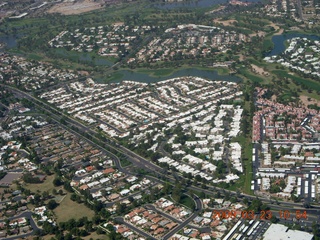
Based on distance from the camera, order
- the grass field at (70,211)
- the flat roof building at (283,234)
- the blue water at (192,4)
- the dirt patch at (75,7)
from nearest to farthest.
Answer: the flat roof building at (283,234)
the grass field at (70,211)
the blue water at (192,4)
the dirt patch at (75,7)

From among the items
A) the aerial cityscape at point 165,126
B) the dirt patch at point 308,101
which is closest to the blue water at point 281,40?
the aerial cityscape at point 165,126

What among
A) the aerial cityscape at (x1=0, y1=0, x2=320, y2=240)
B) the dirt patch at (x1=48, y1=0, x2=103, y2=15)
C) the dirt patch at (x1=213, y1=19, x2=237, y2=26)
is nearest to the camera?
the aerial cityscape at (x1=0, y1=0, x2=320, y2=240)

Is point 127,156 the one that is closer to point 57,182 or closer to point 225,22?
point 57,182

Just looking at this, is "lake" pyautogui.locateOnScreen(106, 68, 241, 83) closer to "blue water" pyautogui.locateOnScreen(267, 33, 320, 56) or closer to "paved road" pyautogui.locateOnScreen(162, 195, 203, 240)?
"blue water" pyautogui.locateOnScreen(267, 33, 320, 56)

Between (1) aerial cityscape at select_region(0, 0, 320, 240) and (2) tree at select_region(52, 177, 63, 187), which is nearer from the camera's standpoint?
(1) aerial cityscape at select_region(0, 0, 320, 240)
